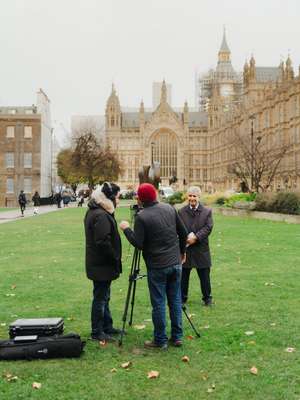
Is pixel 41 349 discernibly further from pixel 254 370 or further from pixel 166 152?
pixel 166 152

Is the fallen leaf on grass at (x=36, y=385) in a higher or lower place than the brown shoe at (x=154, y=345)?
lower

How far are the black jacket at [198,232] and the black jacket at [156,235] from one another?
7.01 feet

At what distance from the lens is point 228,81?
13138 cm

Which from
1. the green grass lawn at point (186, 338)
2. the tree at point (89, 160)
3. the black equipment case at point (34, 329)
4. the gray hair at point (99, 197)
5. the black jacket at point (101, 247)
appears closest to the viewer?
the green grass lawn at point (186, 338)

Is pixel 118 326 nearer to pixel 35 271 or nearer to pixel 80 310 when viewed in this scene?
pixel 80 310

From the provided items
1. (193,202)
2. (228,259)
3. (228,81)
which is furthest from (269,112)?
(193,202)

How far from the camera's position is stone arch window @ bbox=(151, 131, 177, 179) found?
12575cm

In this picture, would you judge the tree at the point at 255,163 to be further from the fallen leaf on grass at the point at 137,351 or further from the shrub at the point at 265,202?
the fallen leaf on grass at the point at 137,351

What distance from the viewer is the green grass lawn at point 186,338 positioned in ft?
19.6

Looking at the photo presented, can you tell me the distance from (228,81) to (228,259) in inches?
4764

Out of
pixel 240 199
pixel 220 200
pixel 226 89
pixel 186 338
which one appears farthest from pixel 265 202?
pixel 226 89

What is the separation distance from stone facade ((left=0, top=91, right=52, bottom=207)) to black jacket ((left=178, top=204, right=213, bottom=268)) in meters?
57.3

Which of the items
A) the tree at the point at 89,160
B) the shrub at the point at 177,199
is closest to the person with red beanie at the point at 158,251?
the shrub at the point at 177,199

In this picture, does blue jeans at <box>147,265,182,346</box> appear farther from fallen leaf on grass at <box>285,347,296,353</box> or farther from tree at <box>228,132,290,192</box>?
tree at <box>228,132,290,192</box>
